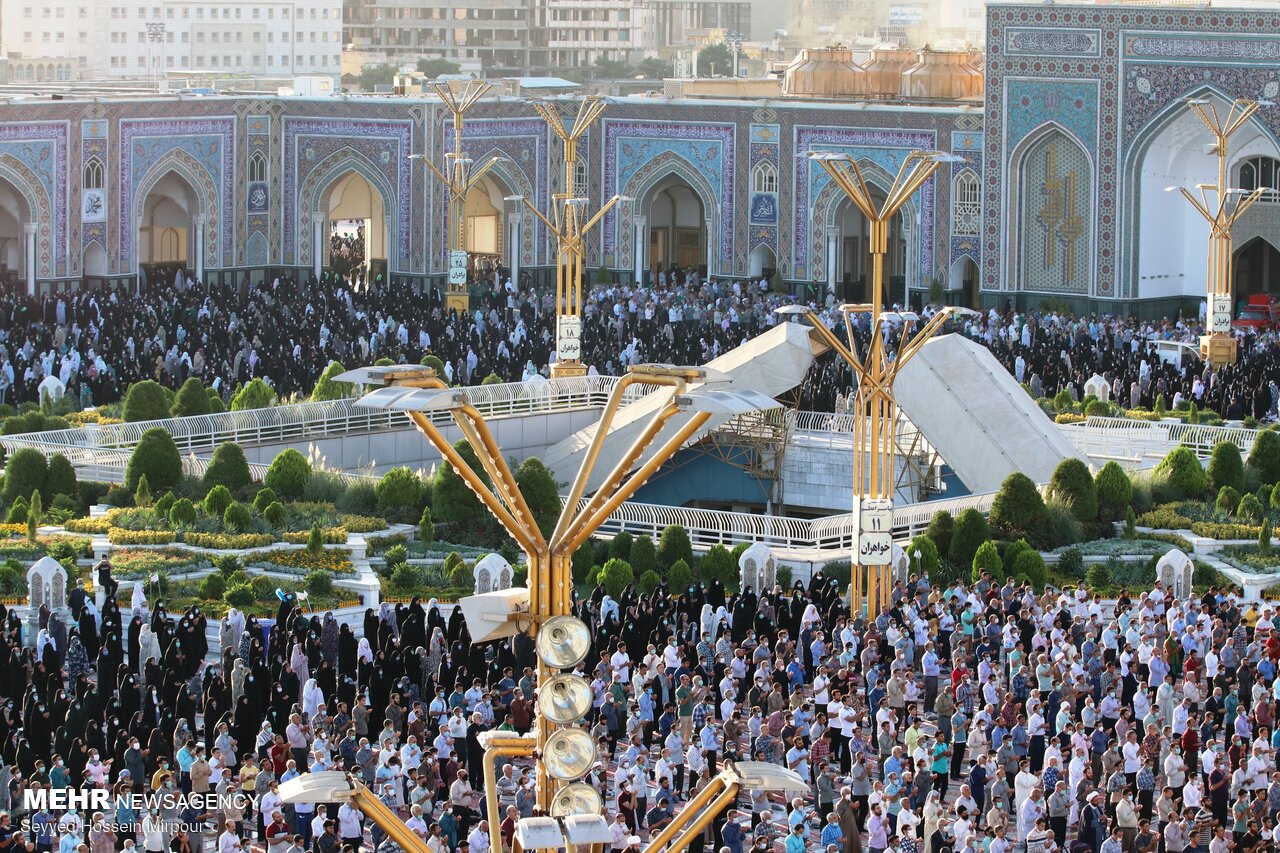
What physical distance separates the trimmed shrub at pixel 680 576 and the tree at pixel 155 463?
499 cm

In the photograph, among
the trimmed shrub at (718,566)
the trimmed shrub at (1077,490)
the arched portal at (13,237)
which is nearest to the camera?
the trimmed shrub at (718,566)

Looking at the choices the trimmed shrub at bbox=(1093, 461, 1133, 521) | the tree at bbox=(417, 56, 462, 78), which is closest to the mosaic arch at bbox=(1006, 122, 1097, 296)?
the trimmed shrub at bbox=(1093, 461, 1133, 521)

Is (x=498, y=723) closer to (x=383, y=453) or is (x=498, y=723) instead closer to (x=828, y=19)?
(x=383, y=453)

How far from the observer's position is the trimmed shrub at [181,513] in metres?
19.7

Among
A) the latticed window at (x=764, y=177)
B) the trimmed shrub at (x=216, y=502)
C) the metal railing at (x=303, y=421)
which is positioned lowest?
the trimmed shrub at (x=216, y=502)

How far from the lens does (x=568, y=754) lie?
6734mm

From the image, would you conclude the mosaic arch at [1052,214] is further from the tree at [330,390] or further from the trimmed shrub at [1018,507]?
the trimmed shrub at [1018,507]

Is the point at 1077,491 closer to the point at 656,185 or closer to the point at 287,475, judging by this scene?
the point at 287,475

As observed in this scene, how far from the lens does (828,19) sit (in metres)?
108

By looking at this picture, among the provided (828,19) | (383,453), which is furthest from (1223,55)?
(828,19)

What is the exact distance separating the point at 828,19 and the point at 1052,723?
318 feet

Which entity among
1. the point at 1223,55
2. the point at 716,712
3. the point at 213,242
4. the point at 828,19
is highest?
the point at 828,19

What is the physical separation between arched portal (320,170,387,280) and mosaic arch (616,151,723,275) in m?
3.94

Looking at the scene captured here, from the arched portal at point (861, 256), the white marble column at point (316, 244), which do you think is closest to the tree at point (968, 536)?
the arched portal at point (861, 256)
